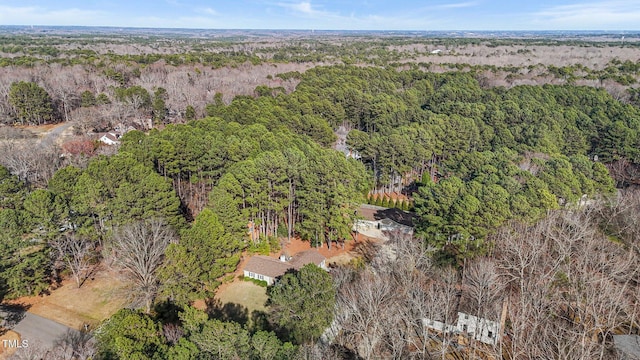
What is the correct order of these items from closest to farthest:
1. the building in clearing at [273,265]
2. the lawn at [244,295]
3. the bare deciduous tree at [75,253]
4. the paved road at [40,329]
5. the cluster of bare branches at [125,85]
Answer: the paved road at [40,329]
the lawn at [244,295]
the bare deciduous tree at [75,253]
the building in clearing at [273,265]
the cluster of bare branches at [125,85]

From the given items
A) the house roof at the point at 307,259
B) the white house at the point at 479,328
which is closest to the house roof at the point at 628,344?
the white house at the point at 479,328

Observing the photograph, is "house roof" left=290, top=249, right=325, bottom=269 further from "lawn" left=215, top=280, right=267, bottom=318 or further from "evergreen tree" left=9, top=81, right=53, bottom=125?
"evergreen tree" left=9, top=81, right=53, bottom=125

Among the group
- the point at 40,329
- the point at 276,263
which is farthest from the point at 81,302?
the point at 276,263

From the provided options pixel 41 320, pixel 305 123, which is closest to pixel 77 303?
pixel 41 320

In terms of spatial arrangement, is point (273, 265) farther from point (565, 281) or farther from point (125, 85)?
point (125, 85)

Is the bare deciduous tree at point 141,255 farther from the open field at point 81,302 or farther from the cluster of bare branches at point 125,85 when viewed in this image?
the cluster of bare branches at point 125,85

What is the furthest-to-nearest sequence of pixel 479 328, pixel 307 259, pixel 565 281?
pixel 307 259, pixel 565 281, pixel 479 328
